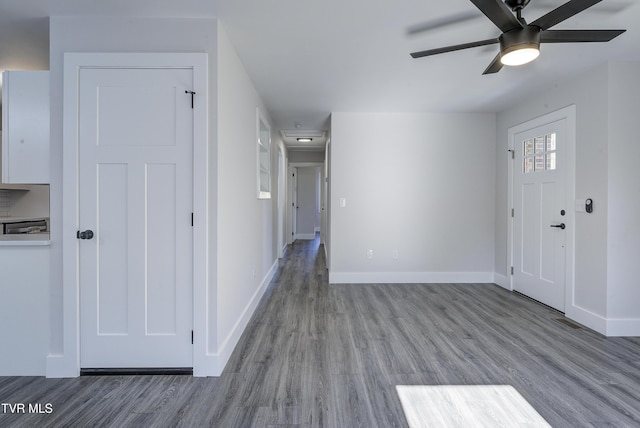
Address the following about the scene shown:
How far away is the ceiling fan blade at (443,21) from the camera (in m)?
1.97

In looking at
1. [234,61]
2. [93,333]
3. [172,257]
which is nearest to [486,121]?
[234,61]

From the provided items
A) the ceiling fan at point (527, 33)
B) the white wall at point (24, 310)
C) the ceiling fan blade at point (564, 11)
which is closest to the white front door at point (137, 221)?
the white wall at point (24, 310)

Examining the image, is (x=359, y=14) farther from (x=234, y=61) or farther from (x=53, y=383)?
(x=53, y=383)

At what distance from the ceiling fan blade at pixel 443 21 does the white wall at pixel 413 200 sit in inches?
82.2

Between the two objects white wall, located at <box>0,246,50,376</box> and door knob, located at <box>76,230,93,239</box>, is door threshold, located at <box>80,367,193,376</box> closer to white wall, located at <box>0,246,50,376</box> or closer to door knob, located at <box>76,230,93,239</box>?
white wall, located at <box>0,246,50,376</box>

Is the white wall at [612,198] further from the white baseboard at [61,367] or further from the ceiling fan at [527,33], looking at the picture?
the white baseboard at [61,367]

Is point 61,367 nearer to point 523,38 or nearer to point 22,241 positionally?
point 22,241

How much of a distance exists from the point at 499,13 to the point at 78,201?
270 cm

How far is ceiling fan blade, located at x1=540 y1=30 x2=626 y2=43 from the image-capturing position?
170 cm

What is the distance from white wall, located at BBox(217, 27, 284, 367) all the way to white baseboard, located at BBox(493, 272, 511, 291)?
3.14 m

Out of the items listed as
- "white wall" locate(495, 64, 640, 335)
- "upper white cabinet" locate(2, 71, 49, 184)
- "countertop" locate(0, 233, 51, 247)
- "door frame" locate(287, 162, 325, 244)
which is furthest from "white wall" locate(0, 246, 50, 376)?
"door frame" locate(287, 162, 325, 244)

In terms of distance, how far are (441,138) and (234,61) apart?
2.96 meters

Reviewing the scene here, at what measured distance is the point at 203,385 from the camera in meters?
1.92

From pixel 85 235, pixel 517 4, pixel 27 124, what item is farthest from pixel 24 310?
pixel 517 4
